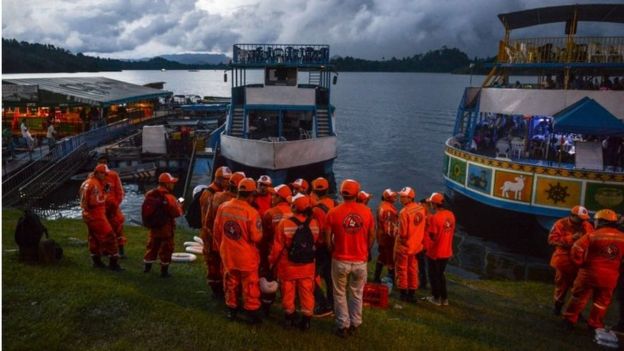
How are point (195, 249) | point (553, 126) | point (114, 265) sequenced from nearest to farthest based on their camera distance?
point (114, 265) → point (195, 249) → point (553, 126)

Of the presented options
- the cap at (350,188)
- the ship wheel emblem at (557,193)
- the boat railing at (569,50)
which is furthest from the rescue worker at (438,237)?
the boat railing at (569,50)

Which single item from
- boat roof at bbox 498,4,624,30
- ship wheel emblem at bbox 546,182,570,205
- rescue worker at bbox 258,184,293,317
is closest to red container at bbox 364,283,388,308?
rescue worker at bbox 258,184,293,317

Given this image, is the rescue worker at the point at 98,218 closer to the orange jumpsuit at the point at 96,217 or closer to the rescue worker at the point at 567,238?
the orange jumpsuit at the point at 96,217

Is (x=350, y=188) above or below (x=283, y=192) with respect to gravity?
above

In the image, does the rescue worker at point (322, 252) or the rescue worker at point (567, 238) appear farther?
the rescue worker at point (567, 238)

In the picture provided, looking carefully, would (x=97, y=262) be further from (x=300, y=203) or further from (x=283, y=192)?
(x=300, y=203)

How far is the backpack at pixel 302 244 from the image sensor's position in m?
5.69

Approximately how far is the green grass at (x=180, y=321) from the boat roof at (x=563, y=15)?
566 inches

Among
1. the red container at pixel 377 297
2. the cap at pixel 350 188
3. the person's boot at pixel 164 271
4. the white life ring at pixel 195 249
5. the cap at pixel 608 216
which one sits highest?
the cap at pixel 350 188

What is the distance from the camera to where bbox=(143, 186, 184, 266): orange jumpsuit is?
7.41 metres

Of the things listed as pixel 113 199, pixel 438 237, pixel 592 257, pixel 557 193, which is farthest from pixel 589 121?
pixel 113 199

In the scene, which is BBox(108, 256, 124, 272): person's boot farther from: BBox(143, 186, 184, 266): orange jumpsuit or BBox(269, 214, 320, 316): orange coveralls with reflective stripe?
BBox(269, 214, 320, 316): orange coveralls with reflective stripe

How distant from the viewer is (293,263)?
579cm

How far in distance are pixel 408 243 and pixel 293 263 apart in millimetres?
2500
